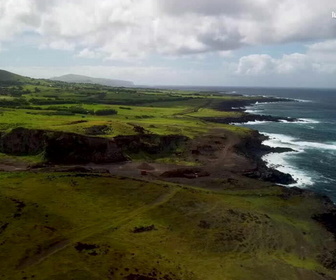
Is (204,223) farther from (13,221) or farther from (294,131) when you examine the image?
(294,131)

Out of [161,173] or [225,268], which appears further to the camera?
[161,173]

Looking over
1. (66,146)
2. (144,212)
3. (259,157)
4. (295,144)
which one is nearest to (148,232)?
(144,212)

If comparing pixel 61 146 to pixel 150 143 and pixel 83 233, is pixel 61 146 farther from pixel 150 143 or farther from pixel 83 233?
pixel 83 233

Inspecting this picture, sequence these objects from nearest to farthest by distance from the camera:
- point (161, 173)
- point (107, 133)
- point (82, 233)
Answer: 1. point (82, 233)
2. point (161, 173)
3. point (107, 133)

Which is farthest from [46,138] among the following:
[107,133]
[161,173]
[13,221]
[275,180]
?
[275,180]

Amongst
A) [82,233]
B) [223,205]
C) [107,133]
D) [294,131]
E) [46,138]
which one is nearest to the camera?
[82,233]

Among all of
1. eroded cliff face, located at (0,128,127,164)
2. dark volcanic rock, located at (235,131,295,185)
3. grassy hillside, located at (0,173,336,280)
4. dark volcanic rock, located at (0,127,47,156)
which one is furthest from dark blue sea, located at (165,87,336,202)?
dark volcanic rock, located at (0,127,47,156)
